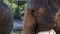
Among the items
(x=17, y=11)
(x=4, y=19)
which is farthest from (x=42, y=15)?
(x=17, y=11)

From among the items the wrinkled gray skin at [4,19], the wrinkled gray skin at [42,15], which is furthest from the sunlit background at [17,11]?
the wrinkled gray skin at [42,15]

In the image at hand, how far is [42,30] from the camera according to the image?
34.4 inches

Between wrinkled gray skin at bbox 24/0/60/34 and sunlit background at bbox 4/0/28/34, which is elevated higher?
wrinkled gray skin at bbox 24/0/60/34

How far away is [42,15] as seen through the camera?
0.87 metres

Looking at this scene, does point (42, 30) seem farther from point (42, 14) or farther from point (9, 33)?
point (9, 33)

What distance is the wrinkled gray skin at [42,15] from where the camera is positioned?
862 mm

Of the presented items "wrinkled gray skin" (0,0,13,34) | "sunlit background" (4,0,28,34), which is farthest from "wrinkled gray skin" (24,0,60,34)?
"sunlit background" (4,0,28,34)

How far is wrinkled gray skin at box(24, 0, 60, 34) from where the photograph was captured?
862 millimetres

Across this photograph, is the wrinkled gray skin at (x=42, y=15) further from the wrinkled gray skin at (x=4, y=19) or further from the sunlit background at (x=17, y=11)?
the sunlit background at (x=17, y=11)

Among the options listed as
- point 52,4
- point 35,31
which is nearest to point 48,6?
point 52,4

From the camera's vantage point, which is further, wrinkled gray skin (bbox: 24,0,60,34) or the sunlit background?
the sunlit background

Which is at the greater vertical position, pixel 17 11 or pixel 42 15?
pixel 42 15

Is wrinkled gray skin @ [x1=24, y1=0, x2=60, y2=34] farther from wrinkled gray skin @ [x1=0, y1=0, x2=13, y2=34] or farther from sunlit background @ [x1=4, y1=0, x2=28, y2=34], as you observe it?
sunlit background @ [x1=4, y1=0, x2=28, y2=34]

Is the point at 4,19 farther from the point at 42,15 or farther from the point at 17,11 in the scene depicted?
the point at 17,11
